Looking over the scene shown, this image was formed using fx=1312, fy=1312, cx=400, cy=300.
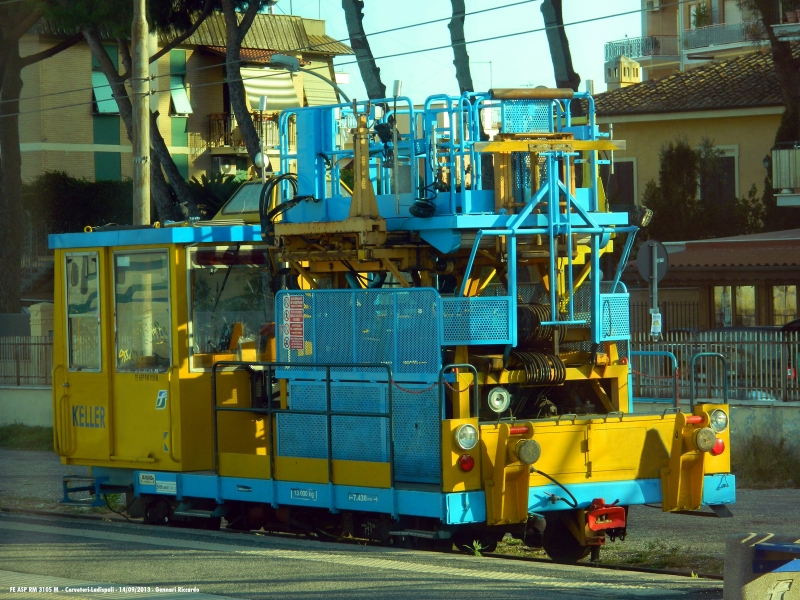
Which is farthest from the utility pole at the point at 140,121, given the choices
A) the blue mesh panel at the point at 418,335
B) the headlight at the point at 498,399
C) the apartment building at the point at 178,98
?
the apartment building at the point at 178,98

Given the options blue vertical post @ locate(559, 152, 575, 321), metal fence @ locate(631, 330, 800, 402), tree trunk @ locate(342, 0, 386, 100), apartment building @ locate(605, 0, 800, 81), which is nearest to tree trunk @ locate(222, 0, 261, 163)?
tree trunk @ locate(342, 0, 386, 100)

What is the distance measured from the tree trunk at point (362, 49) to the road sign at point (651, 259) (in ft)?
28.4

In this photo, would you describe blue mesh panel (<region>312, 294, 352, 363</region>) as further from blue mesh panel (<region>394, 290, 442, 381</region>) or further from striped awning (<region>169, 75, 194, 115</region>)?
striped awning (<region>169, 75, 194, 115</region>)

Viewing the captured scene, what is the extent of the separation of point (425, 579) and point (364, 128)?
3.49 metres

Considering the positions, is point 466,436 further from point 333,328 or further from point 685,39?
point 685,39

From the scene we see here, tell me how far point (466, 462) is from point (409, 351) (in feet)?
3.47

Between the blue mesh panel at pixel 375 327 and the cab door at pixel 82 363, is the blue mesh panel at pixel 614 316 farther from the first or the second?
the cab door at pixel 82 363

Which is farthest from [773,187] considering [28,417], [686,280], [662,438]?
[662,438]

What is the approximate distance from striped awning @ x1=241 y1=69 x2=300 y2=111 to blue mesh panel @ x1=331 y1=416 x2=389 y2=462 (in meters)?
29.6

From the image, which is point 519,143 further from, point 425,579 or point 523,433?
point 425,579

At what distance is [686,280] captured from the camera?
2842 centimetres

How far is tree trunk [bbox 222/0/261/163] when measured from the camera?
25.6 metres

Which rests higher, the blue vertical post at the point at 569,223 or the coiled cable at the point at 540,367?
the blue vertical post at the point at 569,223

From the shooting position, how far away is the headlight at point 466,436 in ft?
29.1
